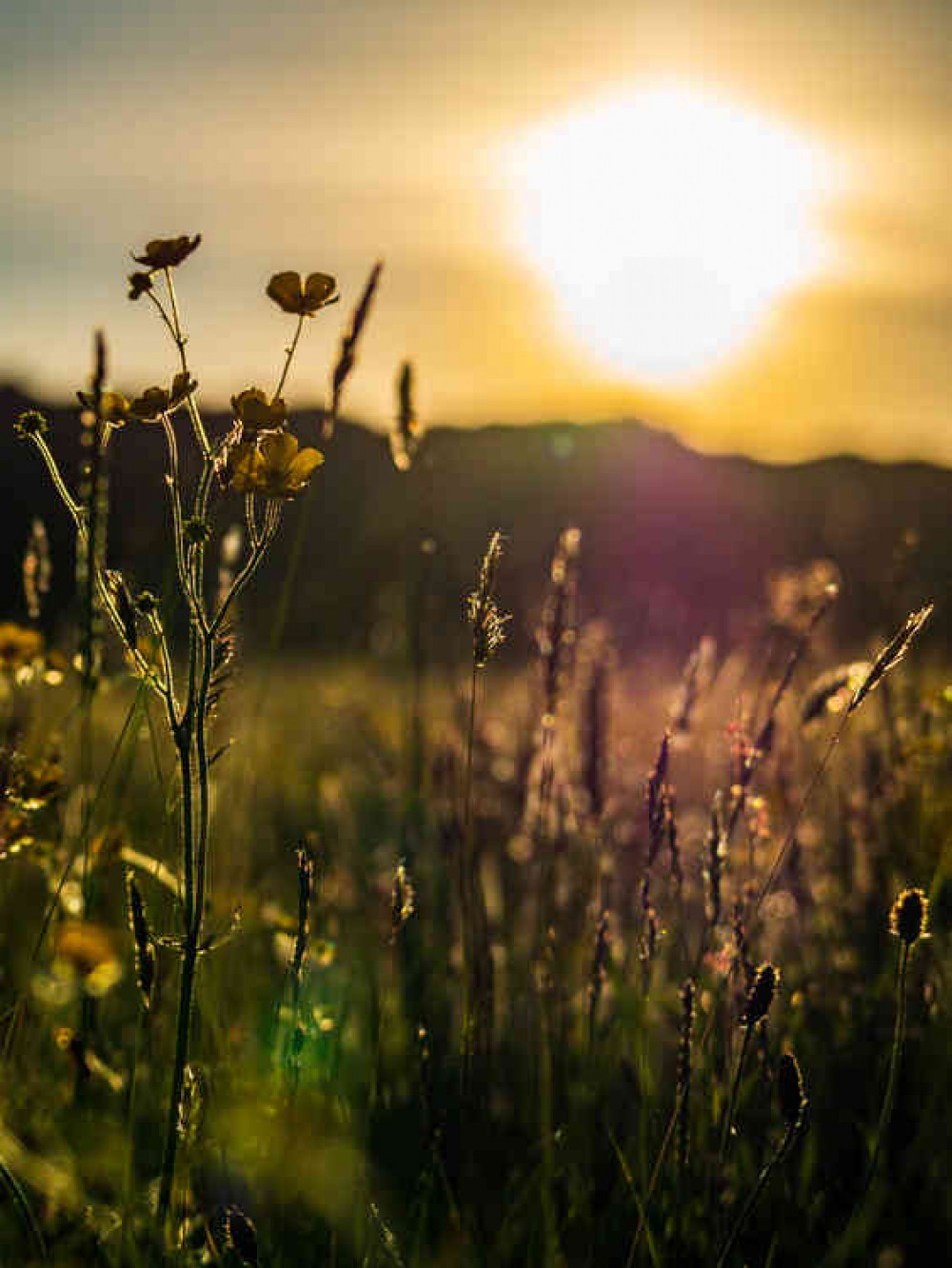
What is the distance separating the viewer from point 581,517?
2072cm

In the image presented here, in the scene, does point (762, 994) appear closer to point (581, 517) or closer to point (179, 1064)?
point (179, 1064)

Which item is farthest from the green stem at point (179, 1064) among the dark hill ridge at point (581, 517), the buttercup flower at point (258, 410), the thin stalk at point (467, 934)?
the dark hill ridge at point (581, 517)

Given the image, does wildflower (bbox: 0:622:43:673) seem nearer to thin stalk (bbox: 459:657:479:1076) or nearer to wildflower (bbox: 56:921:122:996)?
thin stalk (bbox: 459:657:479:1076)

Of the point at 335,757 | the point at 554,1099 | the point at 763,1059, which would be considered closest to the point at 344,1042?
the point at 554,1099

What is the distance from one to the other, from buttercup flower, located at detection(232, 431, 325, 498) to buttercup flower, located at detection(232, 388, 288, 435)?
0.06 ft

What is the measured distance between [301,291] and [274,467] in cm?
25

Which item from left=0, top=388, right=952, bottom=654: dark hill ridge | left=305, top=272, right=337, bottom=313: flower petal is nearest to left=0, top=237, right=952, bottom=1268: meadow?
left=305, top=272, right=337, bottom=313: flower petal

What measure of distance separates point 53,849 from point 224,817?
1054 mm

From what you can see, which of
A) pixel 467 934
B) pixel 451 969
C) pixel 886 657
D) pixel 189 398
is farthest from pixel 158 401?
pixel 451 969

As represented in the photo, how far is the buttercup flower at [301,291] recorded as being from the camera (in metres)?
1.35

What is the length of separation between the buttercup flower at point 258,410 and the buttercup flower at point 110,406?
163mm

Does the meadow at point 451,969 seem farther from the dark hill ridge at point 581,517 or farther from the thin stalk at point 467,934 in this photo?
the dark hill ridge at point 581,517

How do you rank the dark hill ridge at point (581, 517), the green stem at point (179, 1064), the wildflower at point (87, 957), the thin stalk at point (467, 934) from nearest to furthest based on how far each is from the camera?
the wildflower at point (87, 957) → the green stem at point (179, 1064) → the thin stalk at point (467, 934) → the dark hill ridge at point (581, 517)

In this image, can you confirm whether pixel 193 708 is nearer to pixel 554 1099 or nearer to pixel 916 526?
pixel 554 1099
